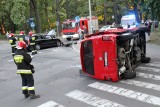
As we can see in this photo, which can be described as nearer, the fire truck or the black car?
the black car

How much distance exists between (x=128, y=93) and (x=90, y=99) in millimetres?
1235

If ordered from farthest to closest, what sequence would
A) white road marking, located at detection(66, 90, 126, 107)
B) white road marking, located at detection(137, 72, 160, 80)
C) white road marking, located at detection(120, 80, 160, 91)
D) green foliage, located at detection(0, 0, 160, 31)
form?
green foliage, located at detection(0, 0, 160, 31) < white road marking, located at detection(137, 72, 160, 80) < white road marking, located at detection(120, 80, 160, 91) < white road marking, located at detection(66, 90, 126, 107)

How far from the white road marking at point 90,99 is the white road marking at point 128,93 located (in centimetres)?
72

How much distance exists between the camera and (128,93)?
9.00 m

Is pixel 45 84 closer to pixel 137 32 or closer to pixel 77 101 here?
pixel 77 101

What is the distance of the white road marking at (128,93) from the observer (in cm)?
817

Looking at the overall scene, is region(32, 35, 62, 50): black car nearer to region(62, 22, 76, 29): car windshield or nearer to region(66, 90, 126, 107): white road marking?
region(62, 22, 76, 29): car windshield

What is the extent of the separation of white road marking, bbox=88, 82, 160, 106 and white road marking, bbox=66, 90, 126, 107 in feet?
2.35

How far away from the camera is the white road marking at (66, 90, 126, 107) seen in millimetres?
8016

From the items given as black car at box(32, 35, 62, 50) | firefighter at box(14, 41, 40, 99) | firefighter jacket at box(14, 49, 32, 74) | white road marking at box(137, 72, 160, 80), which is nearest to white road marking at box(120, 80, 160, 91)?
white road marking at box(137, 72, 160, 80)

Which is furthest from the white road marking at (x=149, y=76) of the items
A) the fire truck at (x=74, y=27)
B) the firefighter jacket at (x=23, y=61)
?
the fire truck at (x=74, y=27)

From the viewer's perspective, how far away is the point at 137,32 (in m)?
13.3

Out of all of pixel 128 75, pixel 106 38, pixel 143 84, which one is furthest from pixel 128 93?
pixel 106 38

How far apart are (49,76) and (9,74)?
2553 mm
